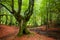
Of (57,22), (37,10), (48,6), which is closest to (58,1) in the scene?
(48,6)

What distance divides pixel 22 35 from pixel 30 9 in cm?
399

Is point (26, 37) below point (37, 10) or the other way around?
below

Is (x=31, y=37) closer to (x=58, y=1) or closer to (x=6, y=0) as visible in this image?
(x=6, y=0)

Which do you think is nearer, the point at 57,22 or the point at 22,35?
the point at 22,35

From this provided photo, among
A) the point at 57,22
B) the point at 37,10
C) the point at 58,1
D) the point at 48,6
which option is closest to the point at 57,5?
the point at 58,1

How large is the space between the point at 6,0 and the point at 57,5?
10.2 meters

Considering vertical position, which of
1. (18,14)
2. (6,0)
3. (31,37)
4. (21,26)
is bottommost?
(31,37)

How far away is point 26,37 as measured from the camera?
60.6 feet

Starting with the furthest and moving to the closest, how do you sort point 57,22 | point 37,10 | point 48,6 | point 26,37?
point 37,10
point 57,22
point 48,6
point 26,37

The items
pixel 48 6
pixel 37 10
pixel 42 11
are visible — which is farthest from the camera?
pixel 37 10

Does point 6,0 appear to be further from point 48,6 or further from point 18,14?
point 48,6

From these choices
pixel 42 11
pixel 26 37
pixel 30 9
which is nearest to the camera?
pixel 26 37

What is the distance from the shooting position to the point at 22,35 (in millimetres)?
19094

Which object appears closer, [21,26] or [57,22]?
[21,26]
